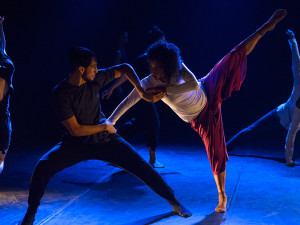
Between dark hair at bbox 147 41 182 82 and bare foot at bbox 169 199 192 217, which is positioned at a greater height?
dark hair at bbox 147 41 182 82

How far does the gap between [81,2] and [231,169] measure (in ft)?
17.7

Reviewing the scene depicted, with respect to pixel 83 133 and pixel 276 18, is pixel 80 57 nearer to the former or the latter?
pixel 83 133

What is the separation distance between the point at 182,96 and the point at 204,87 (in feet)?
1.00

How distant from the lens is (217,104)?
297 cm

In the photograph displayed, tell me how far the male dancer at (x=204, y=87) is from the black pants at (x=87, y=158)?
28 cm

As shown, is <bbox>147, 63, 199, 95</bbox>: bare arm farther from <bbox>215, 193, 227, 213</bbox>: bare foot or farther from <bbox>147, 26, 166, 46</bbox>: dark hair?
<bbox>147, 26, 166, 46</bbox>: dark hair

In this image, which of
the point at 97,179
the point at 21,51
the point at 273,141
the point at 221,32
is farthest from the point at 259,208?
the point at 21,51

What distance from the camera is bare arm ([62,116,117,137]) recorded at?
2490 millimetres

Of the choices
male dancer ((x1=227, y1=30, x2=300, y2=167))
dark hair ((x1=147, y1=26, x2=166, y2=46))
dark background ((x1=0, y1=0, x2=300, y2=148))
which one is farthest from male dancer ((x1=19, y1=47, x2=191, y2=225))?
dark background ((x1=0, y1=0, x2=300, y2=148))

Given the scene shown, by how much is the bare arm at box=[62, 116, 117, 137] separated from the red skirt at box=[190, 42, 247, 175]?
0.80 m

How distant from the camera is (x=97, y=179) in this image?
409 cm

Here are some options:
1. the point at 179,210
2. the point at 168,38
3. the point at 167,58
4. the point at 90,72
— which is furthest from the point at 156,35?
the point at 168,38

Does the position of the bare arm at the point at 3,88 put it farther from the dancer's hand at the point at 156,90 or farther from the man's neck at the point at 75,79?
the dancer's hand at the point at 156,90

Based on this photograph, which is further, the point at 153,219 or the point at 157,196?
the point at 157,196
